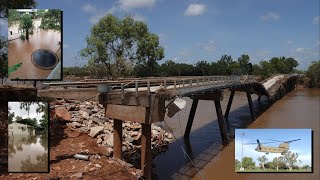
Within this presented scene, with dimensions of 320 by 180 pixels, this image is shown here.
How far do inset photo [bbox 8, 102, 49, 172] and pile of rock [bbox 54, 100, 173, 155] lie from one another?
21.3ft

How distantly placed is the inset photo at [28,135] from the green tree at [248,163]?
6.08 metres

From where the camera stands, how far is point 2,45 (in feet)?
41.4

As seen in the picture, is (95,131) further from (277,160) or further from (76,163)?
(277,160)

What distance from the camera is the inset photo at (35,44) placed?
218 inches

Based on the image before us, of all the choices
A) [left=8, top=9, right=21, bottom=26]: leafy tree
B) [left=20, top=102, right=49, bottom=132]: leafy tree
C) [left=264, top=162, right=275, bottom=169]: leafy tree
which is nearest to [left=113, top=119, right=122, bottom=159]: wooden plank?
[left=264, top=162, right=275, bottom=169]: leafy tree

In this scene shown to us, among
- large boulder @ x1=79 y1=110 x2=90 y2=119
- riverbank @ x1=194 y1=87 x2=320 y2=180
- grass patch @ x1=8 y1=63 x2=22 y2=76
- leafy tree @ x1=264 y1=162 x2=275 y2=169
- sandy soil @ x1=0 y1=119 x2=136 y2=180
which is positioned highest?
grass patch @ x1=8 y1=63 x2=22 y2=76

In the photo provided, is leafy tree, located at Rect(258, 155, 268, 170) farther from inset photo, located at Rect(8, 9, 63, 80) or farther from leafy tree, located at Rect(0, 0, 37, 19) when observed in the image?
leafy tree, located at Rect(0, 0, 37, 19)

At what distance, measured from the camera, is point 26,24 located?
18.4 ft

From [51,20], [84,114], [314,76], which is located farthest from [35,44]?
[314,76]

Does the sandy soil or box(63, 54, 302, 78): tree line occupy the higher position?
box(63, 54, 302, 78): tree line

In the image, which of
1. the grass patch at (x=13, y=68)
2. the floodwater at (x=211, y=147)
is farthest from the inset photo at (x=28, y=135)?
the floodwater at (x=211, y=147)

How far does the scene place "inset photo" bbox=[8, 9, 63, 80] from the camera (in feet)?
18.1

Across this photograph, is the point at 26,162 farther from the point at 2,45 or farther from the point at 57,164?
the point at 2,45

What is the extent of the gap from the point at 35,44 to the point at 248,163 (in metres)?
8.01
